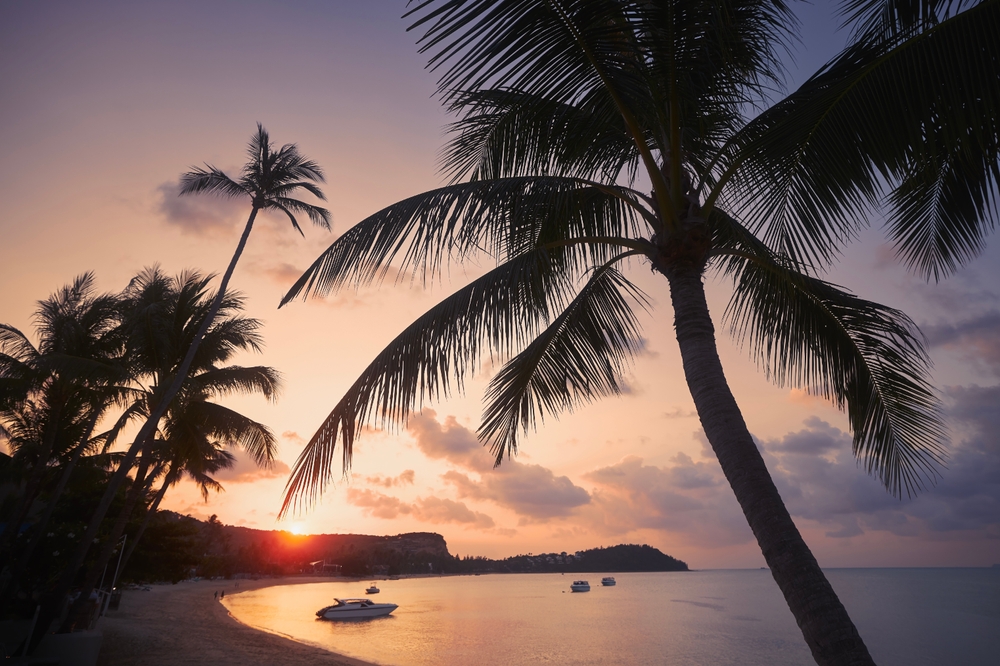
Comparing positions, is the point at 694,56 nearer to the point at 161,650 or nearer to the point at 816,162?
the point at 816,162

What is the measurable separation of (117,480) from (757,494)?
A: 1275 centimetres

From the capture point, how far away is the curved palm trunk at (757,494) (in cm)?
235

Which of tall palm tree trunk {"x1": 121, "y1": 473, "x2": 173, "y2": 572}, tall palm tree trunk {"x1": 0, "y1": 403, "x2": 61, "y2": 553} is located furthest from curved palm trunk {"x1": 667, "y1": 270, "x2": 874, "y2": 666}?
tall palm tree trunk {"x1": 121, "y1": 473, "x2": 173, "y2": 572}

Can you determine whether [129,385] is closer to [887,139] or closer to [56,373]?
[56,373]

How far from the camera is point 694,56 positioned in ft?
12.1

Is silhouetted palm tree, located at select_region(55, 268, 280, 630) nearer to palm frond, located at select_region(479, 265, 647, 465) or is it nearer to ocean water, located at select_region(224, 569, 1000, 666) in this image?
palm frond, located at select_region(479, 265, 647, 465)

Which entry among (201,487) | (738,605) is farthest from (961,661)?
(201,487)

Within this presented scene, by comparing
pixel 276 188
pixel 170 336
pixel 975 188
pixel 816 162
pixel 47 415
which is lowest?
pixel 816 162

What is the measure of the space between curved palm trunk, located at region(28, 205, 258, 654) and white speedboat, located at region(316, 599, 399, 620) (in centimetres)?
3362

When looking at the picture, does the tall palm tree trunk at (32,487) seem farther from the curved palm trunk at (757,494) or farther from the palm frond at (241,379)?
the curved palm trunk at (757,494)

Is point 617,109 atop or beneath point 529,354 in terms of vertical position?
atop

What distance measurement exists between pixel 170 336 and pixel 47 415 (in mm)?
6762

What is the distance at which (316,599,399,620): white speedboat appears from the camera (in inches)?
1651

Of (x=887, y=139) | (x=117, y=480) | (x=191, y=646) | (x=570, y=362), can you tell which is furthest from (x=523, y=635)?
(x=887, y=139)
